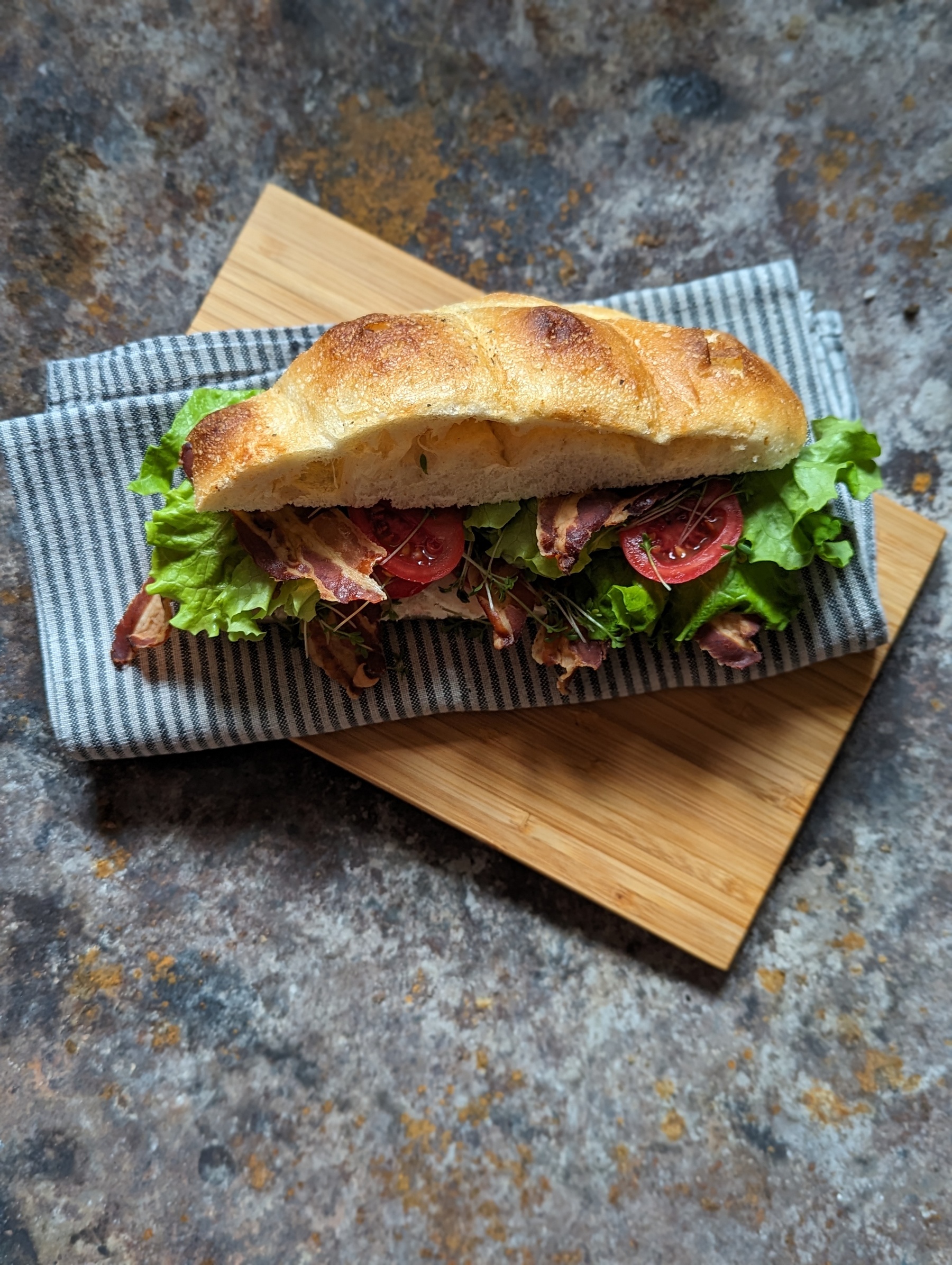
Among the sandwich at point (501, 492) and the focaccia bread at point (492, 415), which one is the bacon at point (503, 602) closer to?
the sandwich at point (501, 492)

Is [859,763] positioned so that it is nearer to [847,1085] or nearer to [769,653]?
[769,653]

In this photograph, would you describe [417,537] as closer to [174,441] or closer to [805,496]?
[174,441]

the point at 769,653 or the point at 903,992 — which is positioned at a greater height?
the point at 769,653

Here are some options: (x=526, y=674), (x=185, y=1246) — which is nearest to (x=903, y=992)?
(x=526, y=674)

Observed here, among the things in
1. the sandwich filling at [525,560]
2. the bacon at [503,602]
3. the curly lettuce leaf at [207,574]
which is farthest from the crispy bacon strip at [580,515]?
the curly lettuce leaf at [207,574]

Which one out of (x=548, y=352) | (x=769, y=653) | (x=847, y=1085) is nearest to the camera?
(x=548, y=352)

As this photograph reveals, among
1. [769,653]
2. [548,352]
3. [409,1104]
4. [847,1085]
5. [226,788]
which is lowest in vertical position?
[409,1104]

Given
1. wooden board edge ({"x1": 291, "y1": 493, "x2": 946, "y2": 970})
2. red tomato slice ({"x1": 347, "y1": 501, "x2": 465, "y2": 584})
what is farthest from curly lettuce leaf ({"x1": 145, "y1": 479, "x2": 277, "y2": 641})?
wooden board edge ({"x1": 291, "y1": 493, "x2": 946, "y2": 970})
